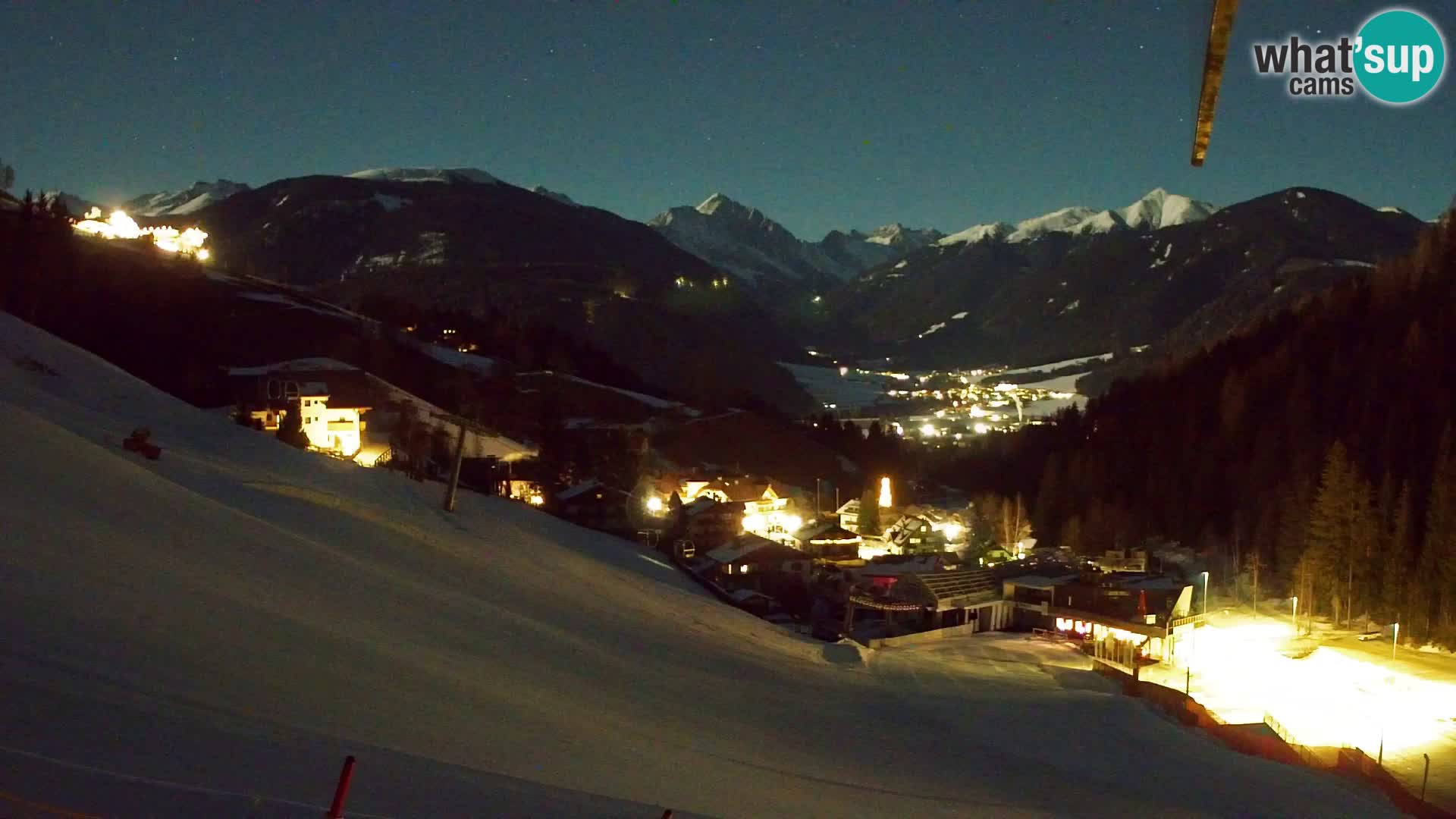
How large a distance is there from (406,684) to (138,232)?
76797 millimetres

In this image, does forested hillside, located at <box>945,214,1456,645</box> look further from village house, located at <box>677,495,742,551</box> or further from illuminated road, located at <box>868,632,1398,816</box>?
village house, located at <box>677,495,742,551</box>

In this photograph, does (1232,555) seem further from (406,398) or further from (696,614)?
(406,398)

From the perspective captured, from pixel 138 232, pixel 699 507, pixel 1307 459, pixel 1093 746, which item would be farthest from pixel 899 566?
pixel 138 232

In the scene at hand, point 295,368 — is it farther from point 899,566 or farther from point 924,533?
point 924,533

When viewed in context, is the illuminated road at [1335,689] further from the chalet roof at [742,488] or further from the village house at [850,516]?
the chalet roof at [742,488]

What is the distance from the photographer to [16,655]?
5.00 meters

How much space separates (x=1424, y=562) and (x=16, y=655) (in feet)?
111

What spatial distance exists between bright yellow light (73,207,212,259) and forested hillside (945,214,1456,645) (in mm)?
62983

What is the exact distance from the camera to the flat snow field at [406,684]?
466 centimetres

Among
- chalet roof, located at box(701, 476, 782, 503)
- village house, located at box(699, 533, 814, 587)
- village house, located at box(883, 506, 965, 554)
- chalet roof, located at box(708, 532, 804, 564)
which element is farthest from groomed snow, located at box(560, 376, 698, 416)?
village house, located at box(699, 533, 814, 587)

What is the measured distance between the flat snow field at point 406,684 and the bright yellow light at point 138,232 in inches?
2178

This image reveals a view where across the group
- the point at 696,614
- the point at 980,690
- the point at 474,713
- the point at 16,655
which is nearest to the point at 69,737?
the point at 16,655

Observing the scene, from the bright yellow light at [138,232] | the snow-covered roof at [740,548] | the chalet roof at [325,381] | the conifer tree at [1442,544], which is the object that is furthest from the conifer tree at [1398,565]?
the bright yellow light at [138,232]

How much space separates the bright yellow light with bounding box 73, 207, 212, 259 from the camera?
65.2m
